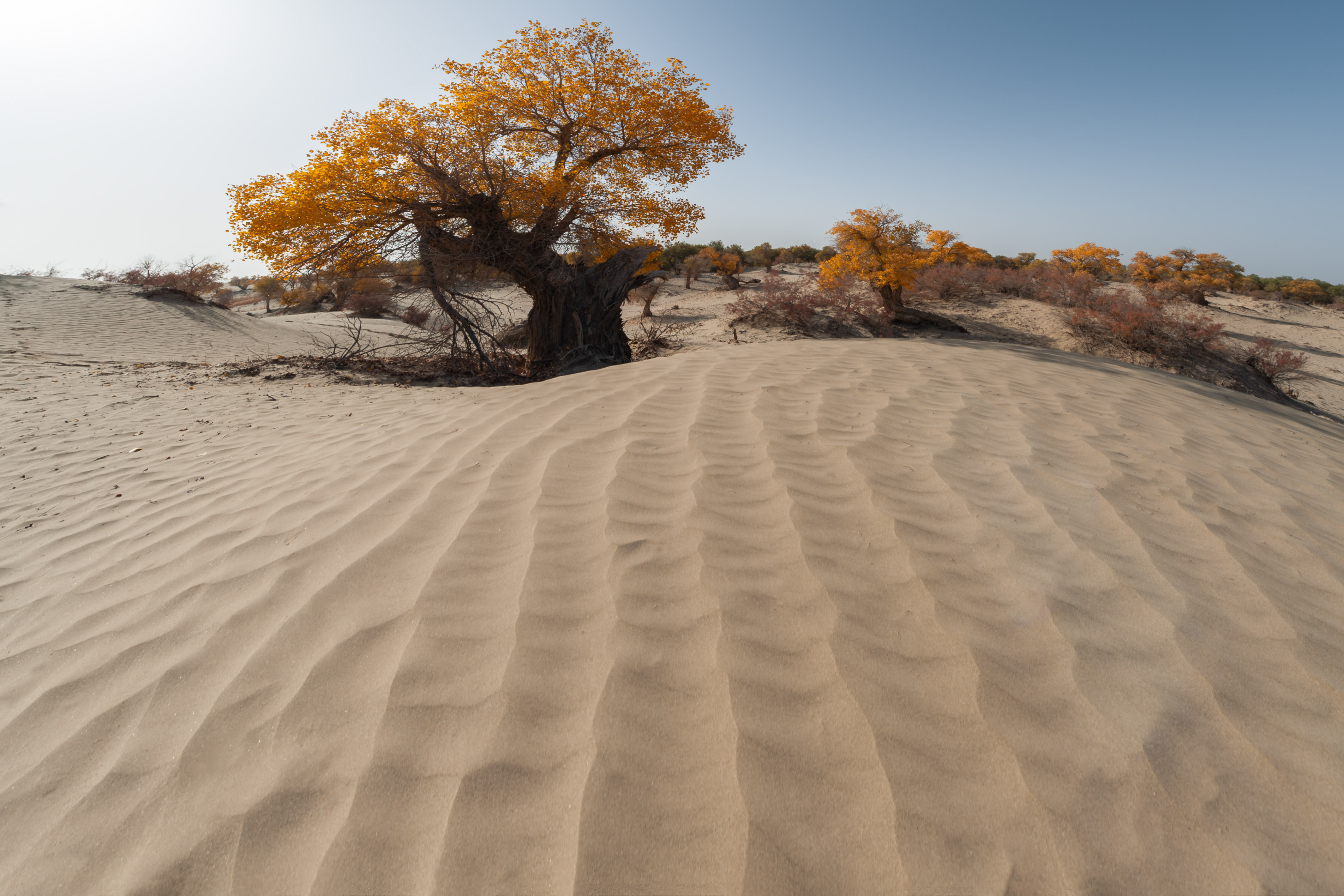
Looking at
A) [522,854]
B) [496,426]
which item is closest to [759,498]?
[522,854]

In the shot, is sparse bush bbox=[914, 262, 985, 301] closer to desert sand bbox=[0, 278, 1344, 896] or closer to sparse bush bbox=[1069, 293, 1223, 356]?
sparse bush bbox=[1069, 293, 1223, 356]

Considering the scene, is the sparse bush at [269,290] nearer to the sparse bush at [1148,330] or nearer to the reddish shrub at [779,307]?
the reddish shrub at [779,307]

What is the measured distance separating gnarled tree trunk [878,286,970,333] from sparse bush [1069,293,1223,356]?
2608mm

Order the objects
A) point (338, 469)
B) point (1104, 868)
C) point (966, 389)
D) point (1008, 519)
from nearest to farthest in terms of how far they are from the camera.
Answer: point (1104, 868) → point (1008, 519) → point (338, 469) → point (966, 389)

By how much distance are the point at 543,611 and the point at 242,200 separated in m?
8.64

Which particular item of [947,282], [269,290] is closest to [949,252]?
[947,282]

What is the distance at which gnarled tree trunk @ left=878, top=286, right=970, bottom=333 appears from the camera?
42.3 ft

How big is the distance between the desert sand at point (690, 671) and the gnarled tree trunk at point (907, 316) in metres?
10.8

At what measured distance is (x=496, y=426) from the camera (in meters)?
3.18

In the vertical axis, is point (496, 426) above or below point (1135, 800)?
above

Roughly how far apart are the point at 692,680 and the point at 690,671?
0.03 meters

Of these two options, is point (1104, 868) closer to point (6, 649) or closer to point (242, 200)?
point (6, 649)

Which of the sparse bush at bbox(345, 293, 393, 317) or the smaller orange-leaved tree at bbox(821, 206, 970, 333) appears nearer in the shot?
the smaller orange-leaved tree at bbox(821, 206, 970, 333)

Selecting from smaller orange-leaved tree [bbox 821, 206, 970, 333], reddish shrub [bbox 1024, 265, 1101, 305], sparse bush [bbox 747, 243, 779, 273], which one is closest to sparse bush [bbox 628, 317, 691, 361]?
smaller orange-leaved tree [bbox 821, 206, 970, 333]
